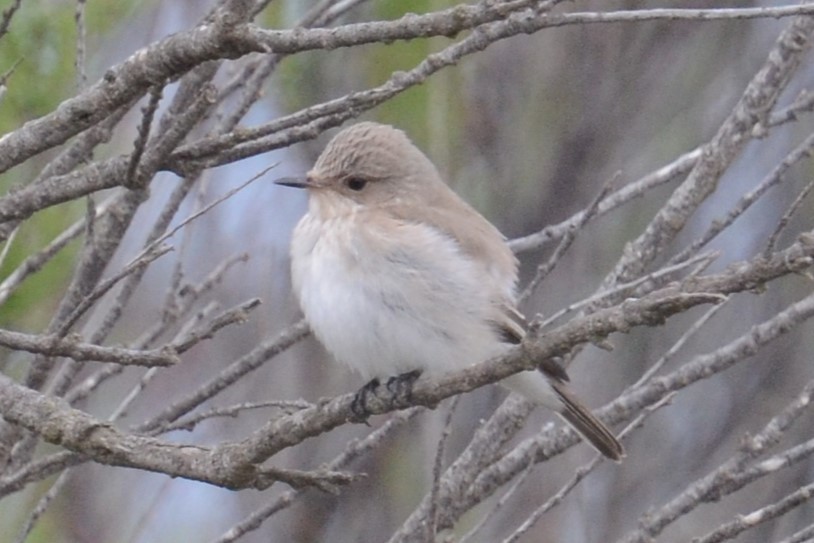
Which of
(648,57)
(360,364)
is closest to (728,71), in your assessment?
(648,57)

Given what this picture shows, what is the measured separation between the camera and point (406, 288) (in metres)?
3.72

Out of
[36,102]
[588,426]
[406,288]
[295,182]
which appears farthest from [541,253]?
[36,102]

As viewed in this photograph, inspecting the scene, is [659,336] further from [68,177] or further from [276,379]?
[68,177]

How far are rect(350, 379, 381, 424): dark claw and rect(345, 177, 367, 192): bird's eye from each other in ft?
2.35

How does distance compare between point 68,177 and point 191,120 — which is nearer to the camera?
point 191,120

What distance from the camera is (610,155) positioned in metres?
6.11

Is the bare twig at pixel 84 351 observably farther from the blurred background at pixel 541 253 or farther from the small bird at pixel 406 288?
the blurred background at pixel 541 253

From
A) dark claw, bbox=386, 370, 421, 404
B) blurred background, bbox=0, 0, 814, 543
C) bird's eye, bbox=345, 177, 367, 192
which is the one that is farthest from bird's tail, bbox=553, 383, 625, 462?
blurred background, bbox=0, 0, 814, 543

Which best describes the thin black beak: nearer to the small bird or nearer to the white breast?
the small bird

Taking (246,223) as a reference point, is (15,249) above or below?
below

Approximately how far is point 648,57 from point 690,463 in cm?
181

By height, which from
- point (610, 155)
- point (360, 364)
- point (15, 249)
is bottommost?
point (360, 364)

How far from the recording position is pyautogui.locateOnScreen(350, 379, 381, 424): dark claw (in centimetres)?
283

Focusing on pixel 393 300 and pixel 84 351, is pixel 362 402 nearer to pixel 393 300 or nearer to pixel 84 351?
pixel 393 300
